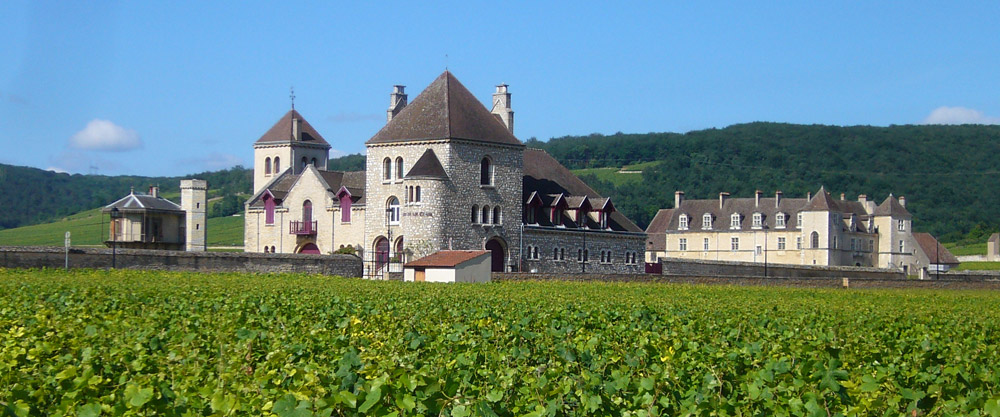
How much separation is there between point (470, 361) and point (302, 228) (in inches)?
2293

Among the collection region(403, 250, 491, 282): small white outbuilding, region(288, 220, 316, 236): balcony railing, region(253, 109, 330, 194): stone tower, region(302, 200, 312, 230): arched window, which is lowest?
region(403, 250, 491, 282): small white outbuilding

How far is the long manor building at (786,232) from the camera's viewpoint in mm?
98250

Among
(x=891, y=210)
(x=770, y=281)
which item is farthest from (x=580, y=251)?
(x=891, y=210)

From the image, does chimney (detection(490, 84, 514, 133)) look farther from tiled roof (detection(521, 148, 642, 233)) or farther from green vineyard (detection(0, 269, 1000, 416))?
green vineyard (detection(0, 269, 1000, 416))

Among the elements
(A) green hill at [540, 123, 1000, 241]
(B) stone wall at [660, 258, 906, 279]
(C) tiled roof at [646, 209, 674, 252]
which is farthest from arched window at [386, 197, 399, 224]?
(A) green hill at [540, 123, 1000, 241]

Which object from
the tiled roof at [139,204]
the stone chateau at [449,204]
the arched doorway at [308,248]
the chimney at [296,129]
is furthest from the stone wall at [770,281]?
the chimney at [296,129]

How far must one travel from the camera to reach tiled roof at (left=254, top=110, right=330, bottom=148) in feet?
269

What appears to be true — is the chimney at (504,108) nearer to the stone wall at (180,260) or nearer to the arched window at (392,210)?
the arched window at (392,210)

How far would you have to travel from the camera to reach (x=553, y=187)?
71.2 metres

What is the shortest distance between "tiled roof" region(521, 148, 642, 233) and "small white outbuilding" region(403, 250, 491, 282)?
14.1 m

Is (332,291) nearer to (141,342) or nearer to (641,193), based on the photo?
(141,342)

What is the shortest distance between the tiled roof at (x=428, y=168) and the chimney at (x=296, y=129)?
74.5ft

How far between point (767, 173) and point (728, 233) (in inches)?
2603

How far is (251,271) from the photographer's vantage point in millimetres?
50875
